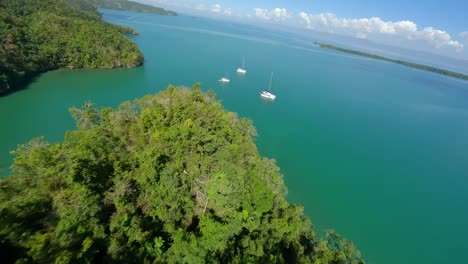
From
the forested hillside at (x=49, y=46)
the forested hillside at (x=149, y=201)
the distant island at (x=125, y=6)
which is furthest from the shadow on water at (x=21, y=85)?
the distant island at (x=125, y=6)

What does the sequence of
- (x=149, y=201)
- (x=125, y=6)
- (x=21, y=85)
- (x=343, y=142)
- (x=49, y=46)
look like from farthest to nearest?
(x=125, y=6), (x=49, y=46), (x=343, y=142), (x=21, y=85), (x=149, y=201)

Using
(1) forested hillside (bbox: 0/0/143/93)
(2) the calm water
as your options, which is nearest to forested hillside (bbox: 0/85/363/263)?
(2) the calm water

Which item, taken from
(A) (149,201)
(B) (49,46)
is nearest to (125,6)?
(B) (49,46)

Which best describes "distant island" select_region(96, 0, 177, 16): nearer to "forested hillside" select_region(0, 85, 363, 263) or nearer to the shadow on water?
the shadow on water

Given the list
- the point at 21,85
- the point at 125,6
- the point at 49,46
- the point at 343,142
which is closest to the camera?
the point at 21,85

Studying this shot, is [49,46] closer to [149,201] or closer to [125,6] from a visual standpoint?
[149,201]

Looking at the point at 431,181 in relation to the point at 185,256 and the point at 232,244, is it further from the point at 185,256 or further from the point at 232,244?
A: the point at 185,256

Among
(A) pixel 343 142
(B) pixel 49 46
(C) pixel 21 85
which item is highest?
(B) pixel 49 46
